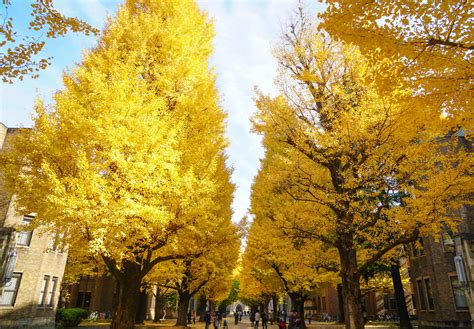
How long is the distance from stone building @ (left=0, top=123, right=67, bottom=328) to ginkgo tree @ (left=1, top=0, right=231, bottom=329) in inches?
Answer: 361

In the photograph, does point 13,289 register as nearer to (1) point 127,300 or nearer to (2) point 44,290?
(2) point 44,290

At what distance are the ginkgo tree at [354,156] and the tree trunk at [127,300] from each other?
522 cm

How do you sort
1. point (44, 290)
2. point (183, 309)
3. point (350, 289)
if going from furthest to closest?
point (183, 309) < point (44, 290) < point (350, 289)

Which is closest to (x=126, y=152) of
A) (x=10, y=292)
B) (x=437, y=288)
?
(x=10, y=292)

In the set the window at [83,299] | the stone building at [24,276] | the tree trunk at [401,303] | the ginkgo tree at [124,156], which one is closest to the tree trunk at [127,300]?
the ginkgo tree at [124,156]

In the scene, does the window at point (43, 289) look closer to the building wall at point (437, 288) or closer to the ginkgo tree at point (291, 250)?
the ginkgo tree at point (291, 250)

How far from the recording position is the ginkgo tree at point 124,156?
6.60m

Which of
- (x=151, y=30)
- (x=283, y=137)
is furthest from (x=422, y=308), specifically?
(x=151, y=30)

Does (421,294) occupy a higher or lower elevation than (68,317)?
higher

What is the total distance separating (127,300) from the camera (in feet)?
27.0

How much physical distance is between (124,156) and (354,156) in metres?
7.06

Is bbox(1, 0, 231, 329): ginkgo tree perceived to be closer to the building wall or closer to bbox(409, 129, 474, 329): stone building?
bbox(409, 129, 474, 329): stone building

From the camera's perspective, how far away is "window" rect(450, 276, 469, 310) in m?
16.1

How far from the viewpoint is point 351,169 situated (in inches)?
386
